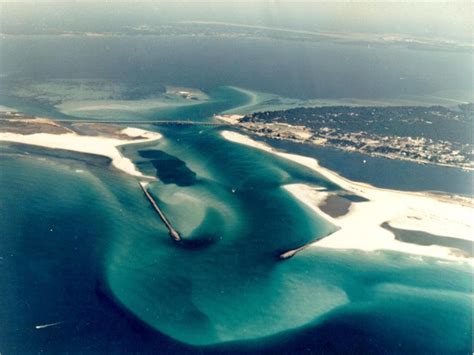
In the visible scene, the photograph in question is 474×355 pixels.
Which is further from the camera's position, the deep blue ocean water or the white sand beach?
the white sand beach

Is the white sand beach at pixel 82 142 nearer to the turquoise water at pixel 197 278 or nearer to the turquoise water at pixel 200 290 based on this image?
the turquoise water at pixel 197 278

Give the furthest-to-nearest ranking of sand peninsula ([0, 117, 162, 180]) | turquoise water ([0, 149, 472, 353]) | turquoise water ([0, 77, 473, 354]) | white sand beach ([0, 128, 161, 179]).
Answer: sand peninsula ([0, 117, 162, 180])
white sand beach ([0, 128, 161, 179])
turquoise water ([0, 77, 473, 354])
turquoise water ([0, 149, 472, 353])

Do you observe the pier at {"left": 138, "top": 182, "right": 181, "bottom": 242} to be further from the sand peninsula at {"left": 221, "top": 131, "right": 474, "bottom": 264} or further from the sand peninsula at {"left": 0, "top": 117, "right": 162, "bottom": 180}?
the sand peninsula at {"left": 221, "top": 131, "right": 474, "bottom": 264}

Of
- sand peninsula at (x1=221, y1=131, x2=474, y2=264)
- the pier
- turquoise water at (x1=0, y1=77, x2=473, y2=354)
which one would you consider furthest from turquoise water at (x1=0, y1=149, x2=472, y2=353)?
sand peninsula at (x1=221, y1=131, x2=474, y2=264)

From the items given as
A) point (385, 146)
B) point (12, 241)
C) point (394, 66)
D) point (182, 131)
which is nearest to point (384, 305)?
point (12, 241)

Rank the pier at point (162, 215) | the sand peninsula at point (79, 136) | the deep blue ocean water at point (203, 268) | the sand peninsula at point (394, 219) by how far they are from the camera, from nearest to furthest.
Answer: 1. the deep blue ocean water at point (203, 268)
2. the pier at point (162, 215)
3. the sand peninsula at point (394, 219)
4. the sand peninsula at point (79, 136)

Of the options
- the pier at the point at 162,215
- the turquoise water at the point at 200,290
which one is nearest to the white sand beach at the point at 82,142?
the pier at the point at 162,215

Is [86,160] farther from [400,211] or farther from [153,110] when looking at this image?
[400,211]
